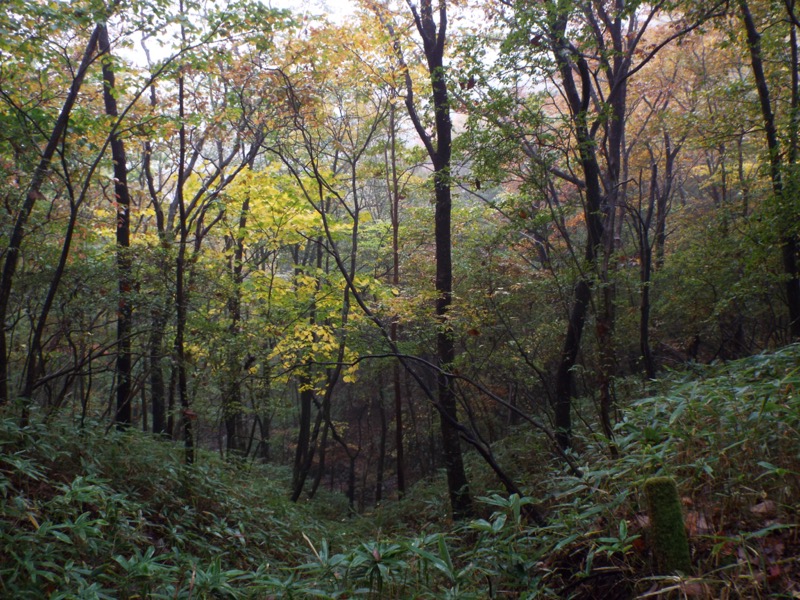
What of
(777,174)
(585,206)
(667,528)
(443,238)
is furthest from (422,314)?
(667,528)

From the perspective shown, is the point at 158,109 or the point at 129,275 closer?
the point at 129,275

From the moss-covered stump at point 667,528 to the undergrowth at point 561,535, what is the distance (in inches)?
2.7

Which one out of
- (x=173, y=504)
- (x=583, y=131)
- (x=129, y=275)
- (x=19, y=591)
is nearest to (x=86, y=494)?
(x=19, y=591)

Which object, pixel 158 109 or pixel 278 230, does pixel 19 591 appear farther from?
pixel 278 230

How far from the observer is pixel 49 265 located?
663 cm

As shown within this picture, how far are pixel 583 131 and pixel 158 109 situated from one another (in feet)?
22.9

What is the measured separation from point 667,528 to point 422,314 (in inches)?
260

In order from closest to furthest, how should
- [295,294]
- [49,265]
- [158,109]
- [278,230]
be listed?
[49,265] < [158,109] < [278,230] < [295,294]

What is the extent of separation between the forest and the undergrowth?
22 millimetres

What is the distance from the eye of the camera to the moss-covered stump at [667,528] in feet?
7.70

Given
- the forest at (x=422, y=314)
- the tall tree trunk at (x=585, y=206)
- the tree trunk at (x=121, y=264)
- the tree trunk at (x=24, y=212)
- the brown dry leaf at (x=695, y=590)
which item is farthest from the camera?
the tree trunk at (x=121, y=264)

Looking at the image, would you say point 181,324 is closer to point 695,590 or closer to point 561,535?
point 561,535

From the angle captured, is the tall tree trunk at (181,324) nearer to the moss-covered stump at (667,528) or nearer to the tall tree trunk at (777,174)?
the moss-covered stump at (667,528)

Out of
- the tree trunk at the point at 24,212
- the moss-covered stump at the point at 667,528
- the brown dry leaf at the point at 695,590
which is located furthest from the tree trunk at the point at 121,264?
the brown dry leaf at the point at 695,590
